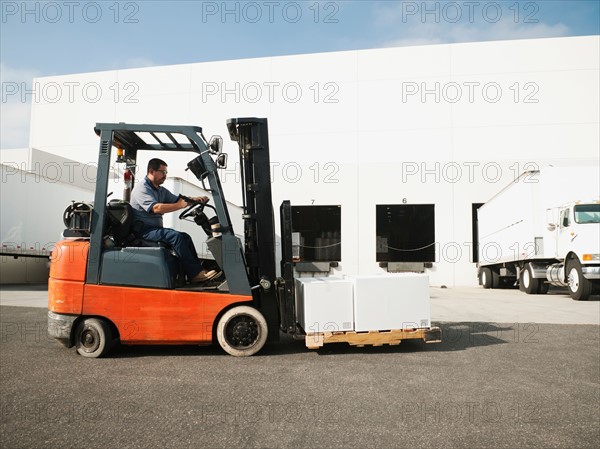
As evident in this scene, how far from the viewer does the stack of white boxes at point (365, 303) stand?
5609 millimetres

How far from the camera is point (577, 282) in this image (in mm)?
13938

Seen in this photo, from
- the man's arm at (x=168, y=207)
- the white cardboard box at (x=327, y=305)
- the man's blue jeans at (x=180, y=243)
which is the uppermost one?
the man's arm at (x=168, y=207)

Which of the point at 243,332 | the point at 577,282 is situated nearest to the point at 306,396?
the point at 243,332

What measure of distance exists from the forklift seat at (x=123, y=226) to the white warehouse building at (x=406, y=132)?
62.1 ft

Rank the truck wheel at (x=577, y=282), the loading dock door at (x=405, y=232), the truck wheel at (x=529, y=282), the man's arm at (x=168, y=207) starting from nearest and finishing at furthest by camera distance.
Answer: the man's arm at (x=168, y=207), the truck wheel at (x=577, y=282), the truck wheel at (x=529, y=282), the loading dock door at (x=405, y=232)

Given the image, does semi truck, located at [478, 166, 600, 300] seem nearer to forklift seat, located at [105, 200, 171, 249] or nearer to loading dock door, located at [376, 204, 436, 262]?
loading dock door, located at [376, 204, 436, 262]

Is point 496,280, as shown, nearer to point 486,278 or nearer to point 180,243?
point 486,278

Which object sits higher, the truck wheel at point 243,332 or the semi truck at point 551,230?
the semi truck at point 551,230

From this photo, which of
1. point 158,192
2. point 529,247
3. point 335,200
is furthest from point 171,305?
point 335,200

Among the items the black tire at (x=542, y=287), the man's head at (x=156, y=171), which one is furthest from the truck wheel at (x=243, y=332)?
the black tire at (x=542, y=287)

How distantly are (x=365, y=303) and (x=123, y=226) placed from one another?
281cm

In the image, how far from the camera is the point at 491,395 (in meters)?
3.99

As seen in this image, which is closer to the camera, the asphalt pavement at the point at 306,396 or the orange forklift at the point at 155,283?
the asphalt pavement at the point at 306,396

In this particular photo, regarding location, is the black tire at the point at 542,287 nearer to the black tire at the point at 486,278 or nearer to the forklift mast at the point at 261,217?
the black tire at the point at 486,278
